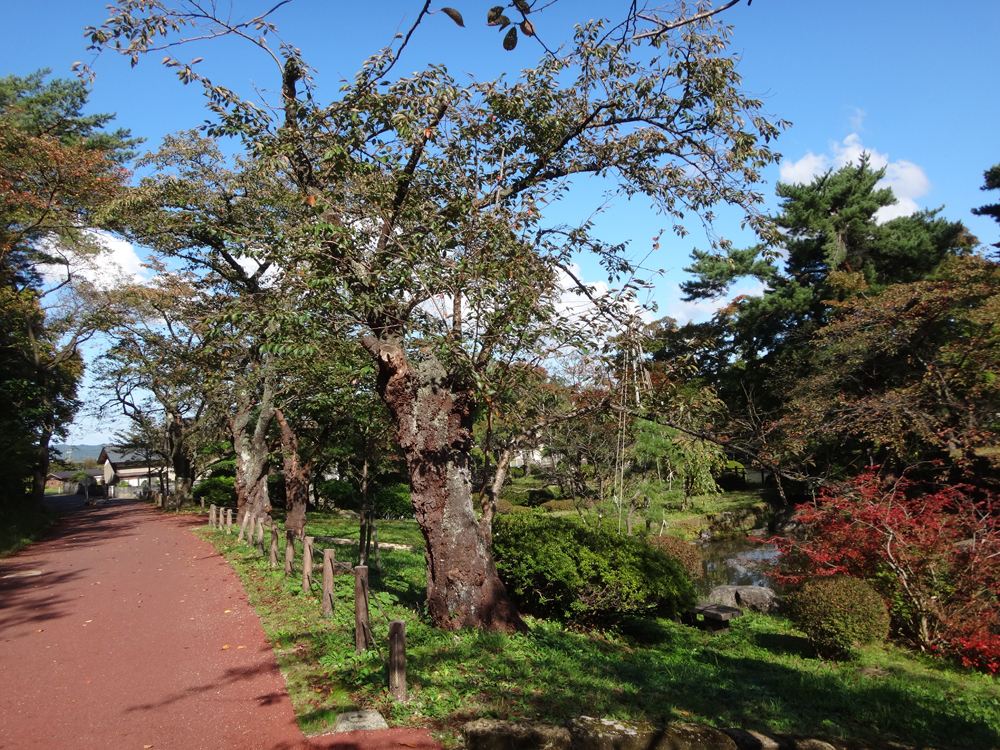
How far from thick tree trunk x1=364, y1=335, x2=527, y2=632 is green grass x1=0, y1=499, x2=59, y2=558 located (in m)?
13.1

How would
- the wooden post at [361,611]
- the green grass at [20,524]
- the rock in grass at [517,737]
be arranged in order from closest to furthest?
the rock in grass at [517,737] → the wooden post at [361,611] → the green grass at [20,524]

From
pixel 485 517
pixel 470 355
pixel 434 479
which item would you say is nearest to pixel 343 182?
pixel 470 355

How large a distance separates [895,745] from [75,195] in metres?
19.9

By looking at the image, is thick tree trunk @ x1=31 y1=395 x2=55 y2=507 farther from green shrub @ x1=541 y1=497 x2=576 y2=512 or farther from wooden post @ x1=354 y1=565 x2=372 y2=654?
wooden post @ x1=354 y1=565 x2=372 y2=654

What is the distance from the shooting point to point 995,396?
14.4 m

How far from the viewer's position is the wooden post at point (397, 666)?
5.12m

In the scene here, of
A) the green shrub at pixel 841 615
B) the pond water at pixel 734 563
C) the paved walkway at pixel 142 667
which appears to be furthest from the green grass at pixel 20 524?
the pond water at pixel 734 563

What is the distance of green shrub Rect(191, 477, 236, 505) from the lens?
29547 mm

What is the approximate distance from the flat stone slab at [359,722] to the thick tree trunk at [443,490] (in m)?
2.16

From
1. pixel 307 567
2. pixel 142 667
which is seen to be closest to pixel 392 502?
pixel 307 567

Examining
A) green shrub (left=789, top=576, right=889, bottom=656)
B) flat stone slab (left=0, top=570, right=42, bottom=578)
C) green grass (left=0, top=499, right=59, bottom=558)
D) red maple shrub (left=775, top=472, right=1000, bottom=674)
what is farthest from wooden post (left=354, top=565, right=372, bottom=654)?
green grass (left=0, top=499, right=59, bottom=558)

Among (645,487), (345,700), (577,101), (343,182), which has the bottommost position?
(345,700)

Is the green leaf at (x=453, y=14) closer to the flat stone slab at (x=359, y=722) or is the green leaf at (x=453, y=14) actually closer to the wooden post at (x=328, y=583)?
the flat stone slab at (x=359, y=722)

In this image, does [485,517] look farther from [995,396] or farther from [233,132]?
[995,396]
